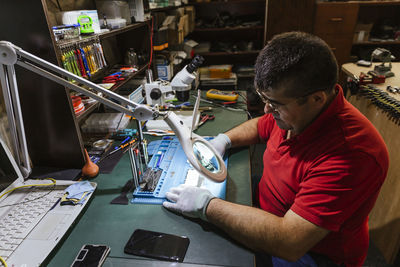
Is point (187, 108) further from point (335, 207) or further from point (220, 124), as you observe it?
point (335, 207)

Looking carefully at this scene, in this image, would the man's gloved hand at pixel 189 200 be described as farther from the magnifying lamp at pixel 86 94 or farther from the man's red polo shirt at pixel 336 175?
the man's red polo shirt at pixel 336 175

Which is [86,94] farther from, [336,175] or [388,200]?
[388,200]

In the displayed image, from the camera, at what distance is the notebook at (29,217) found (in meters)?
0.79

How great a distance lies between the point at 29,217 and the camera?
924 millimetres

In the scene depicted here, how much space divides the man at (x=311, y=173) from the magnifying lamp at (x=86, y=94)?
155 mm

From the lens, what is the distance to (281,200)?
3.39 feet

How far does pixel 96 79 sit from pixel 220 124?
0.82 metres

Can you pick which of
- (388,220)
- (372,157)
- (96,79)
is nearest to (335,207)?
(372,157)

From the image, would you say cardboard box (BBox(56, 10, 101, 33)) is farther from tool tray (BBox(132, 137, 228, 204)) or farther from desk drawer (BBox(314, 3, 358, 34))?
desk drawer (BBox(314, 3, 358, 34))

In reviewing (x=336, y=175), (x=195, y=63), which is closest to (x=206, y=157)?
(x=336, y=175)

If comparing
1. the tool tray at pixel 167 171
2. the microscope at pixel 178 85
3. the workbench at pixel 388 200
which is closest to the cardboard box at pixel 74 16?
the microscope at pixel 178 85

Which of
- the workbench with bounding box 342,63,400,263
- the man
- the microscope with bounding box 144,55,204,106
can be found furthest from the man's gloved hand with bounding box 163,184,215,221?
the workbench with bounding box 342,63,400,263

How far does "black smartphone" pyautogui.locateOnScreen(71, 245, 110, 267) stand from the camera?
75 cm

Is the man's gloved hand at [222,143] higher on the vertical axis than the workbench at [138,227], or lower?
higher
